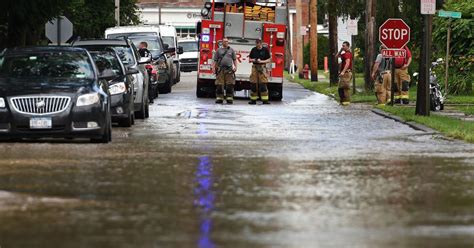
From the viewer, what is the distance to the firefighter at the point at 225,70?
121 feet

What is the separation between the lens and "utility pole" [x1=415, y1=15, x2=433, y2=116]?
94.3 feet

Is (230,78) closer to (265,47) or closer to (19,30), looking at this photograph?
(265,47)

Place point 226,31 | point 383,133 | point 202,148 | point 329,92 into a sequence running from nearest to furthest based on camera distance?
1. point 202,148
2. point 383,133
3. point 226,31
4. point 329,92

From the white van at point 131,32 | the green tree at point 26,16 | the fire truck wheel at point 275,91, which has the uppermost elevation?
the green tree at point 26,16

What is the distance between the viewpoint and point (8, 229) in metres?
10.4

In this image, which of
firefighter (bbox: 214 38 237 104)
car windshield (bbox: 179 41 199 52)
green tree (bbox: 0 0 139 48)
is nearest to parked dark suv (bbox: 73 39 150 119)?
green tree (bbox: 0 0 139 48)

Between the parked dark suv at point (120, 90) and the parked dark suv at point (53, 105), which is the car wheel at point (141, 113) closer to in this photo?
the parked dark suv at point (120, 90)

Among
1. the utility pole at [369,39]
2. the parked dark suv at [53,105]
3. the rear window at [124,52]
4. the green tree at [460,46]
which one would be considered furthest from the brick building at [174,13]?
the parked dark suv at [53,105]

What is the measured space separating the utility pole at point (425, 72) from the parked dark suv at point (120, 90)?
6710 millimetres

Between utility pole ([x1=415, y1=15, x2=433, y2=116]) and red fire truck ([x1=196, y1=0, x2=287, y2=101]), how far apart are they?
Answer: 999 centimetres

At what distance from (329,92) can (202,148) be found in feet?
90.9

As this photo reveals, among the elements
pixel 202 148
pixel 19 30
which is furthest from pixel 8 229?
pixel 19 30

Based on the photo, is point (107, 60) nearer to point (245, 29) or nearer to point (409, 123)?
point (409, 123)

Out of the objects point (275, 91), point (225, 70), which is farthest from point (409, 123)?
point (275, 91)
